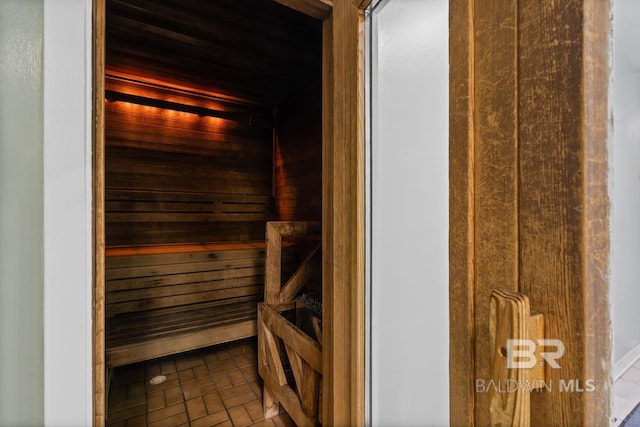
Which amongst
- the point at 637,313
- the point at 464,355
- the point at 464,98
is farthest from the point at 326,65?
the point at 637,313

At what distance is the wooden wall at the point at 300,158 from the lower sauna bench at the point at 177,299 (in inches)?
29.9

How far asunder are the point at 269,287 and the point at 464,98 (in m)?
1.56

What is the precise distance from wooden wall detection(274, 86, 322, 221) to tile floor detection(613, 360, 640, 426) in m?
2.42

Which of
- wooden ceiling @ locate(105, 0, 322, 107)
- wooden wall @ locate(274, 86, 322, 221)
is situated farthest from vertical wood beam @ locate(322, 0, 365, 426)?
wooden wall @ locate(274, 86, 322, 221)

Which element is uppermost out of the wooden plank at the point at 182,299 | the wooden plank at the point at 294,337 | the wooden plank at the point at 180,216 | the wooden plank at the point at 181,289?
the wooden plank at the point at 180,216

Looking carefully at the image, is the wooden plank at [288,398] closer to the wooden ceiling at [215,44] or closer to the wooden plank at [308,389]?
the wooden plank at [308,389]

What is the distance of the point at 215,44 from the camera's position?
244 centimetres

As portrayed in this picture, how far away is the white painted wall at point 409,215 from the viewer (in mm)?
643

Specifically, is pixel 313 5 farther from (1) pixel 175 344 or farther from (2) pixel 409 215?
(1) pixel 175 344

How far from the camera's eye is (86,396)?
1.94ft

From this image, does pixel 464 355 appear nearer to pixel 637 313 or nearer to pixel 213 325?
pixel 637 313

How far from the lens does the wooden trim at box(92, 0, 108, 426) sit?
62 centimetres

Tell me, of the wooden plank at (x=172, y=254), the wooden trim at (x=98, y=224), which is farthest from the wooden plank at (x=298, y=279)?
the wooden plank at (x=172, y=254)
